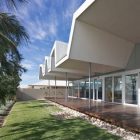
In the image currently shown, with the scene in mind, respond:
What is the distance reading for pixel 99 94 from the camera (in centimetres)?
2238

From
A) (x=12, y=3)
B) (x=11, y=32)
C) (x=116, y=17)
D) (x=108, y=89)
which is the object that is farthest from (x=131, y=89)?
(x=12, y=3)

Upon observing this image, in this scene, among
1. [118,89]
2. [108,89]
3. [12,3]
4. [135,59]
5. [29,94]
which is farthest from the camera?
[29,94]

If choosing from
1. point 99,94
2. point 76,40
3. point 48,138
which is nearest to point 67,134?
point 48,138

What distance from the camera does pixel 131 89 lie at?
51.9ft

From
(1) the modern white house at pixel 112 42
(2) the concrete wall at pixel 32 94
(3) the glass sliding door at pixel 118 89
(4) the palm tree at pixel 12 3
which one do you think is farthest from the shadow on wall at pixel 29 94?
(4) the palm tree at pixel 12 3

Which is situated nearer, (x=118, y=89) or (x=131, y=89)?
(x=131, y=89)

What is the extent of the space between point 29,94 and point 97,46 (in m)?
24.1

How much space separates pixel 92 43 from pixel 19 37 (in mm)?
8335

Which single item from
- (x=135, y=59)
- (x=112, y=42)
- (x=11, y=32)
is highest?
(x=112, y=42)

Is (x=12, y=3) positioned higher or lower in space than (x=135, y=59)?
lower

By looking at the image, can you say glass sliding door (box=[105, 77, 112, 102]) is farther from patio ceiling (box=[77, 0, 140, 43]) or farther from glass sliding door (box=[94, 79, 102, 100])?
patio ceiling (box=[77, 0, 140, 43])

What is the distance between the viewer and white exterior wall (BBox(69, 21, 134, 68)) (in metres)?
13.0

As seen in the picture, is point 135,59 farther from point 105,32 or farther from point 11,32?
point 11,32

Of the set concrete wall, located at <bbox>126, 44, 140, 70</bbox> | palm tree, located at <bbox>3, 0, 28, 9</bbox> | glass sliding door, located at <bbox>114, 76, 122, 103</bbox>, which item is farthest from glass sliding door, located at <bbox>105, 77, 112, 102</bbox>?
palm tree, located at <bbox>3, 0, 28, 9</bbox>
